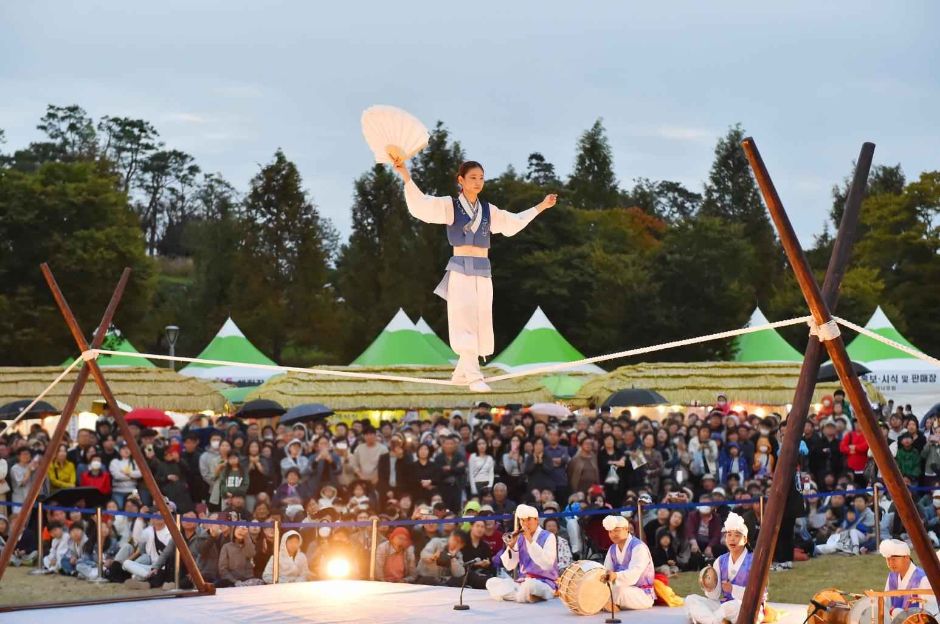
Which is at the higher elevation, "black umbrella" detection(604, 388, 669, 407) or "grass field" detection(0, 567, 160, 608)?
"black umbrella" detection(604, 388, 669, 407)

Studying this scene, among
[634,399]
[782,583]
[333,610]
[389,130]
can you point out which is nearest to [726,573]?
[782,583]

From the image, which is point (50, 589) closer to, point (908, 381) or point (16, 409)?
point (16, 409)

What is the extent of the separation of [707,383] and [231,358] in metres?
12.1

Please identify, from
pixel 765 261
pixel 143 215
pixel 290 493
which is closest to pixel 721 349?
pixel 765 261

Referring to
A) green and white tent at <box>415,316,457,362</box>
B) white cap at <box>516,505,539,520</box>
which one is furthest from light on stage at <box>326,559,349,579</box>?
green and white tent at <box>415,316,457,362</box>

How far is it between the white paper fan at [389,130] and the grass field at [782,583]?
508 centimetres

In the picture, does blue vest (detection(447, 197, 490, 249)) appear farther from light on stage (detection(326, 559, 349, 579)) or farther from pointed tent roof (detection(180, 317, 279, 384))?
pointed tent roof (detection(180, 317, 279, 384))

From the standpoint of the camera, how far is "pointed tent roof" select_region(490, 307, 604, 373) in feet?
92.1

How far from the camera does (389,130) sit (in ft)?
22.3

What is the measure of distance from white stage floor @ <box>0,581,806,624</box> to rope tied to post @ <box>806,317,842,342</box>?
2674mm

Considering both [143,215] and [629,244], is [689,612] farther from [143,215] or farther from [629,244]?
[143,215]

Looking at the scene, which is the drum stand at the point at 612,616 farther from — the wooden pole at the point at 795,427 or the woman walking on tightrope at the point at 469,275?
the wooden pole at the point at 795,427

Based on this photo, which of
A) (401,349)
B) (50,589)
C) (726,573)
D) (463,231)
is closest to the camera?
(463,231)

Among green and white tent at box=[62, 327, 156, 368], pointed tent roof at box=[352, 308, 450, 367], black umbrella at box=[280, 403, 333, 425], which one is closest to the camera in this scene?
black umbrella at box=[280, 403, 333, 425]
